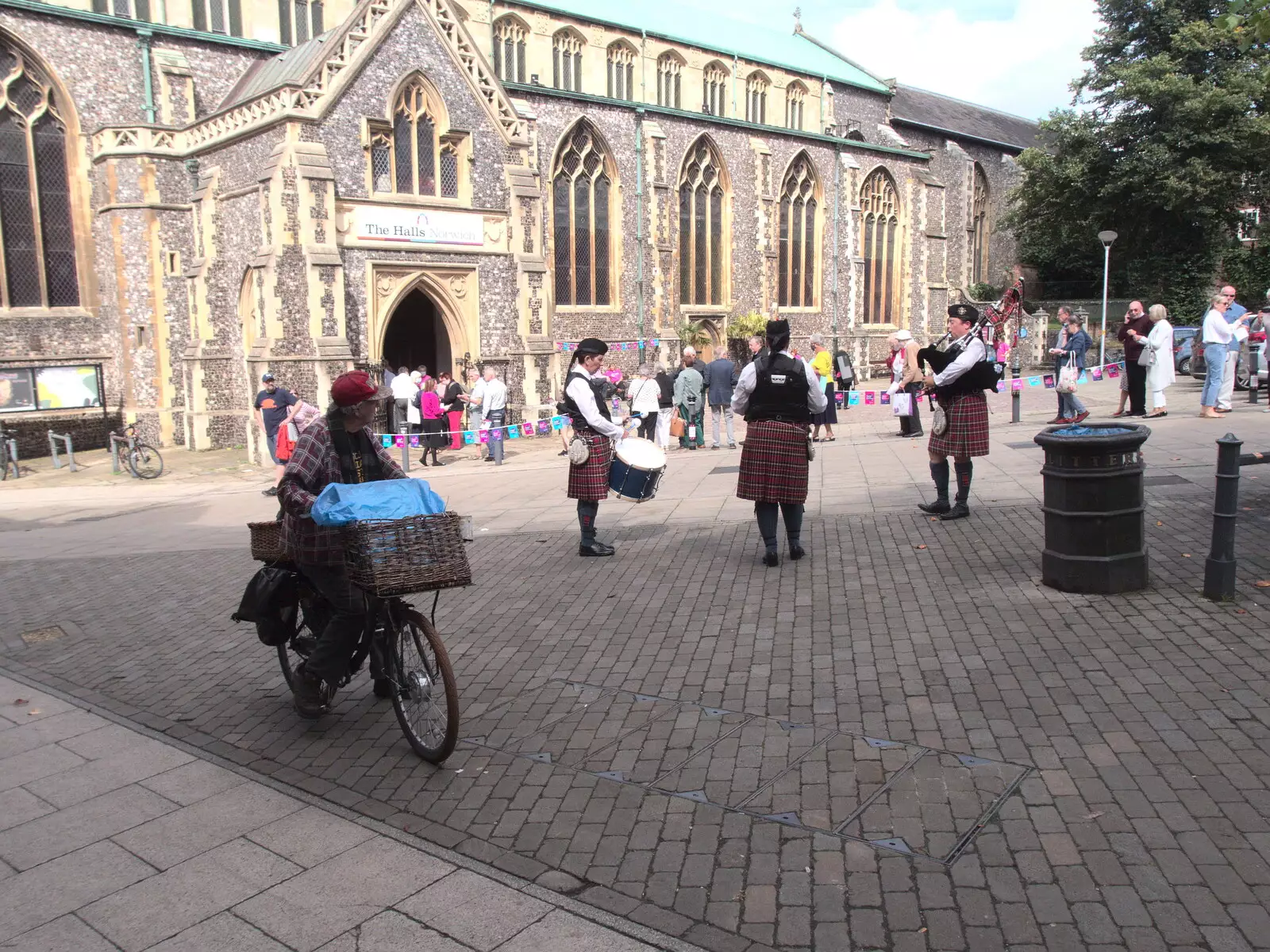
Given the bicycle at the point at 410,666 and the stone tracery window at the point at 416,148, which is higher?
the stone tracery window at the point at 416,148

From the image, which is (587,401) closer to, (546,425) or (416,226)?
(546,425)

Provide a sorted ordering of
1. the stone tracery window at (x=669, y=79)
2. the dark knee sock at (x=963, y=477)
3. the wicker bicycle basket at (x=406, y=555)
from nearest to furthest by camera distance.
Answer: the wicker bicycle basket at (x=406, y=555), the dark knee sock at (x=963, y=477), the stone tracery window at (x=669, y=79)

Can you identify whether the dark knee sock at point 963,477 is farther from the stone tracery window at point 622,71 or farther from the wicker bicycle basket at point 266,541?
the stone tracery window at point 622,71

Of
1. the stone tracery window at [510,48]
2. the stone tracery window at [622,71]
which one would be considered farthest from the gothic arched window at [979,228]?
the stone tracery window at [510,48]

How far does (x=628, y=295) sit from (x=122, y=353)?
43.5 feet

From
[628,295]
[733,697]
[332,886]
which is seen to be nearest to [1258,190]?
[628,295]

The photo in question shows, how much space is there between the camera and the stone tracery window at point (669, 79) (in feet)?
116

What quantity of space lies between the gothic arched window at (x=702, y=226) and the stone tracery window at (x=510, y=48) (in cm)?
639

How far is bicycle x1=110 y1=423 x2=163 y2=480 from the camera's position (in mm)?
18109

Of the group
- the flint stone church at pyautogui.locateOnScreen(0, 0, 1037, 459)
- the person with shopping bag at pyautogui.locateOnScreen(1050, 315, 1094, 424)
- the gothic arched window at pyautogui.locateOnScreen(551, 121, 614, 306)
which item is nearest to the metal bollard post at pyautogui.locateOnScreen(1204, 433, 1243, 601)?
the person with shopping bag at pyautogui.locateOnScreen(1050, 315, 1094, 424)

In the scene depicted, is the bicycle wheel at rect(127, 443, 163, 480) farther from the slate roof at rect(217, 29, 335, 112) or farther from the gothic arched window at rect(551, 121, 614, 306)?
the gothic arched window at rect(551, 121, 614, 306)

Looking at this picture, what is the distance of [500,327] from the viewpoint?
23.1 meters

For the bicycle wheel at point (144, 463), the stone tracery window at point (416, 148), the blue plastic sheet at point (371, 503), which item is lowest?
the bicycle wheel at point (144, 463)

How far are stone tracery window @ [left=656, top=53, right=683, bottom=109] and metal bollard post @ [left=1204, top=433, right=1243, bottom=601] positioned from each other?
32.4 m
